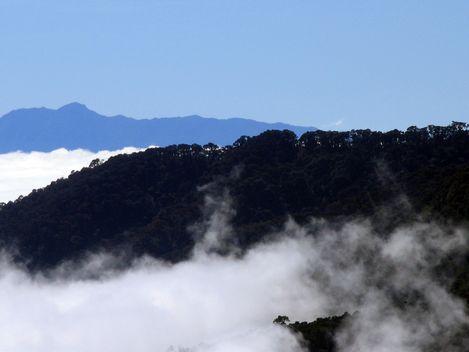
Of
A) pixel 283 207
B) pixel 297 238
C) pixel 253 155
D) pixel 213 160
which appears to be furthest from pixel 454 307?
pixel 213 160

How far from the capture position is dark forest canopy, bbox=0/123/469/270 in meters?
114

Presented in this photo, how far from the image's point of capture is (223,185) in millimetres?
130000

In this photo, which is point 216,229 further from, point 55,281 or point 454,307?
point 454,307

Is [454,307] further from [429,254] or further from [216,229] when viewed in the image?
[216,229]

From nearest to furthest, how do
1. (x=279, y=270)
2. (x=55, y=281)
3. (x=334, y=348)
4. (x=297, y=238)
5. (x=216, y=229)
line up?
(x=334, y=348) → (x=279, y=270) → (x=297, y=238) → (x=216, y=229) → (x=55, y=281)

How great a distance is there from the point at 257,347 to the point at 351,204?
42.1m

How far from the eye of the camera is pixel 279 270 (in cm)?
9831

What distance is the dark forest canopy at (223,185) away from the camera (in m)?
114

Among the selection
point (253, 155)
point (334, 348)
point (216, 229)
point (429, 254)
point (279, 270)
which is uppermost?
point (253, 155)

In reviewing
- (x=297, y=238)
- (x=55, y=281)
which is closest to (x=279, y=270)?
(x=297, y=238)

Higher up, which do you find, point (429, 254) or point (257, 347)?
point (429, 254)

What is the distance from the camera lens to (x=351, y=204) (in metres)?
103

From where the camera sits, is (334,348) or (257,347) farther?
(257,347)

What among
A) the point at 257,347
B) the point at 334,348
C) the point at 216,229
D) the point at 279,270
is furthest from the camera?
the point at 216,229
